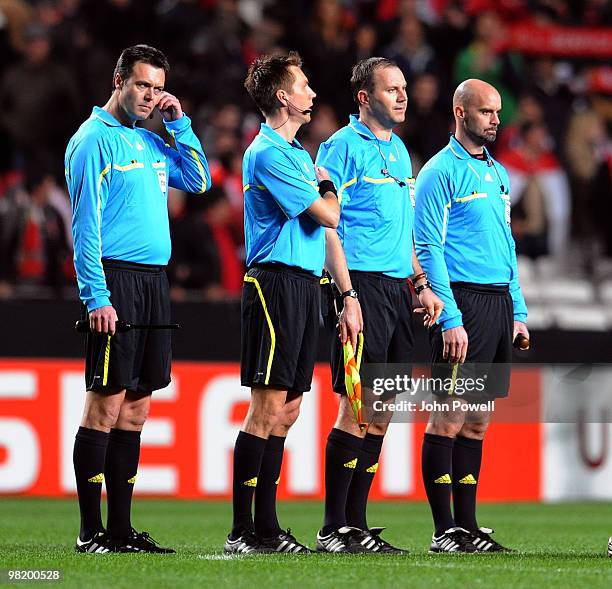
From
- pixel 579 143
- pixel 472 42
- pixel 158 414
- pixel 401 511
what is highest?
pixel 472 42

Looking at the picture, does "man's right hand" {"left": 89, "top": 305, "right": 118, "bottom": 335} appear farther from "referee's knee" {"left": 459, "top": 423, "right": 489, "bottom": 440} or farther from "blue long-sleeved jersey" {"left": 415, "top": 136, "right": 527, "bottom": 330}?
"referee's knee" {"left": 459, "top": 423, "right": 489, "bottom": 440}

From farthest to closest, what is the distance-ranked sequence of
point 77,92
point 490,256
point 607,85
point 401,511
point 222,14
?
point 607,85 → point 222,14 → point 77,92 → point 401,511 → point 490,256

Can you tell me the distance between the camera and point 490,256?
752 centimetres

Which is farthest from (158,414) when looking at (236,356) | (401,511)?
(401,511)

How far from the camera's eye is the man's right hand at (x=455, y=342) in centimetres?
729

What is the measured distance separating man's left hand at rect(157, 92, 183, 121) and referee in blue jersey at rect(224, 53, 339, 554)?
432 mm

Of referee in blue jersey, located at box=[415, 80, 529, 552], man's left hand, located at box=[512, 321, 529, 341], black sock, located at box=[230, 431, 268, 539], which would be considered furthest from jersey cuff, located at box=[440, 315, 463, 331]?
black sock, located at box=[230, 431, 268, 539]

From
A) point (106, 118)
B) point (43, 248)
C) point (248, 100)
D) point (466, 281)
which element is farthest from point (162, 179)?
point (248, 100)

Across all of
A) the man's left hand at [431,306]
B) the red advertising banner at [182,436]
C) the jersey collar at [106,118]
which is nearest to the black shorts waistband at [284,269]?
the man's left hand at [431,306]

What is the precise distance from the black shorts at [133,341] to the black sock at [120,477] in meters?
0.27

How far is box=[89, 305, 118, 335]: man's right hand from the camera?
671 cm

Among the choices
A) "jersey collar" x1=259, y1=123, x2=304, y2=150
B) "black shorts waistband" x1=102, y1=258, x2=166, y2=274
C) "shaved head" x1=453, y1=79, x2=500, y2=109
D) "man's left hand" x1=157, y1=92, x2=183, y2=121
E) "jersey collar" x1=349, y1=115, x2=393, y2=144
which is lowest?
"black shorts waistband" x1=102, y1=258, x2=166, y2=274

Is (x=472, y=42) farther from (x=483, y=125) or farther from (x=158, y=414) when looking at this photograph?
(x=483, y=125)

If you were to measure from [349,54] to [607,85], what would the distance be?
3444 millimetres
